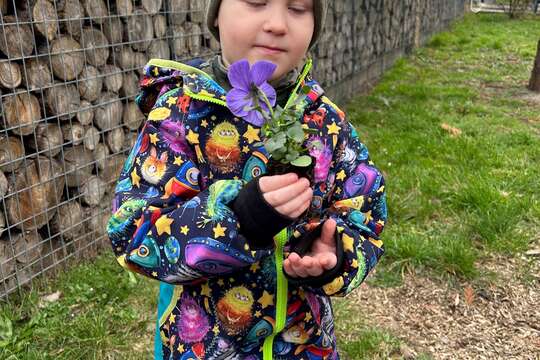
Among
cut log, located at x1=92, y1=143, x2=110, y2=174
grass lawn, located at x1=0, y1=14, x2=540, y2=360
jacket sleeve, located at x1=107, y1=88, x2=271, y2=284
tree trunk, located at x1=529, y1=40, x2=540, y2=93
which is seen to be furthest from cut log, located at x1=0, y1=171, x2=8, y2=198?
tree trunk, located at x1=529, y1=40, x2=540, y2=93

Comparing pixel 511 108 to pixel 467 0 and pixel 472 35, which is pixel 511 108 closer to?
pixel 472 35

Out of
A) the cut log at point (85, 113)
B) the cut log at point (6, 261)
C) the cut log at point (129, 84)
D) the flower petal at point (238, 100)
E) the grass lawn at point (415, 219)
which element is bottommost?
the grass lawn at point (415, 219)

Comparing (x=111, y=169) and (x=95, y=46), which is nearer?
(x=95, y=46)

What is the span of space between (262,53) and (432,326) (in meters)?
2.02

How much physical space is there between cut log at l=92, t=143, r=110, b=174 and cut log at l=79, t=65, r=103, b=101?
28 centimetres

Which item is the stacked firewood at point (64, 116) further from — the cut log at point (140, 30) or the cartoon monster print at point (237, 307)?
the cartoon monster print at point (237, 307)

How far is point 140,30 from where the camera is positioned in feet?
11.2

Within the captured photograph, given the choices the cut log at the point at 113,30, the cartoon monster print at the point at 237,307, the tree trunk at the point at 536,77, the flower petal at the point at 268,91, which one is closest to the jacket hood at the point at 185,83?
the flower petal at the point at 268,91

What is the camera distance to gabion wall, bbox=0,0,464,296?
8.76 ft

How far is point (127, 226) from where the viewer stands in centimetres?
119

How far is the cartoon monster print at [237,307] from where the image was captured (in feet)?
4.28

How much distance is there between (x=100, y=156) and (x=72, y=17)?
764 millimetres

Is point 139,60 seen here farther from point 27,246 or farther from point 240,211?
point 240,211

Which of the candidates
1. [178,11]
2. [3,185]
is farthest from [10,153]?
[178,11]
